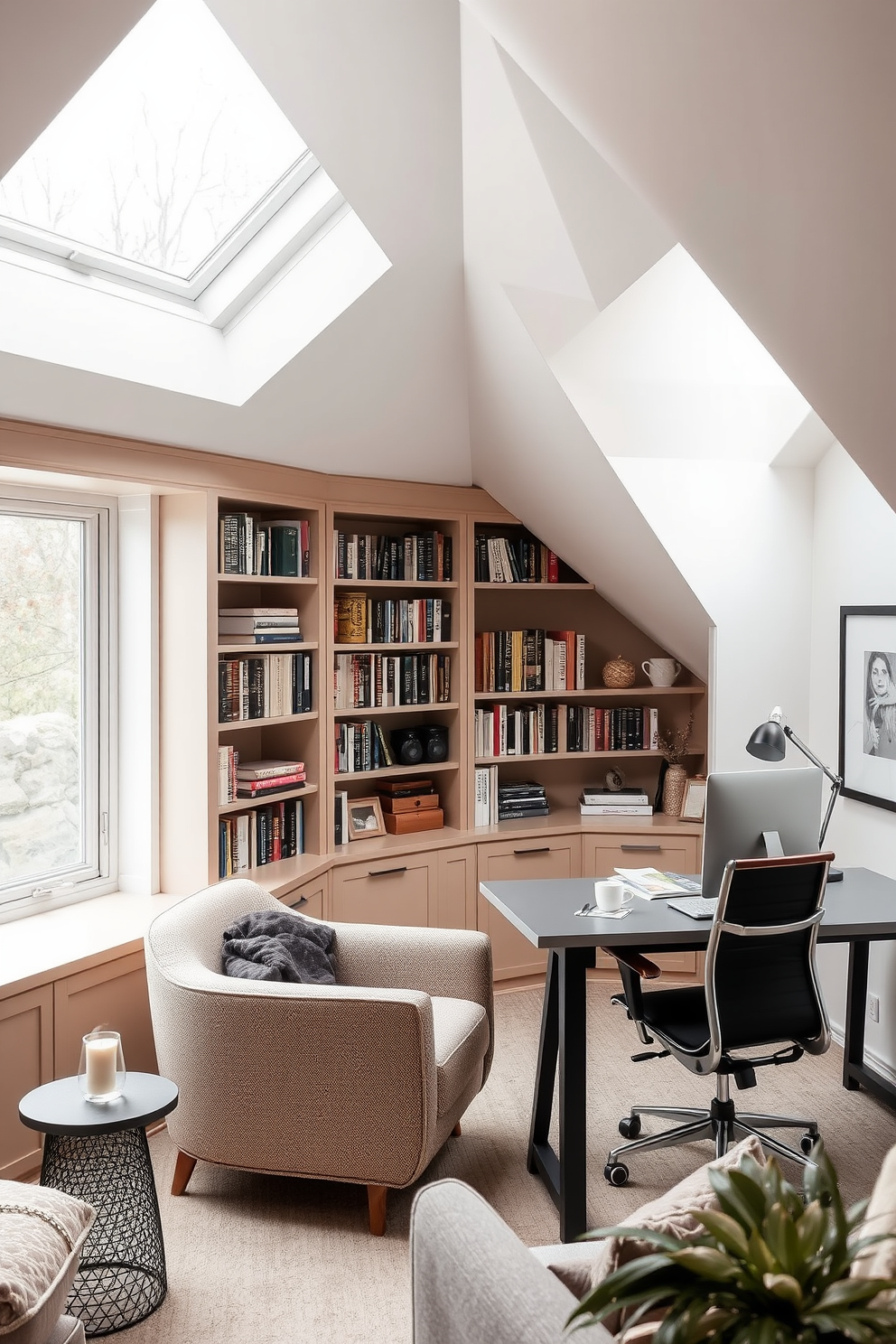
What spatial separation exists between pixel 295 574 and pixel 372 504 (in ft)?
1.59

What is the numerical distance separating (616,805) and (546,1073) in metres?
1.91

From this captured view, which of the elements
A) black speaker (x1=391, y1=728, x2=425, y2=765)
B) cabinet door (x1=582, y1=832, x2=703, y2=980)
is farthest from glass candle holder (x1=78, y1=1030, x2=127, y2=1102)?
cabinet door (x1=582, y1=832, x2=703, y2=980)

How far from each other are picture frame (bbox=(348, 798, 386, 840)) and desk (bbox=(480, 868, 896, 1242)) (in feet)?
4.21

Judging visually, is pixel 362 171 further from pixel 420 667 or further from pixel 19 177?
pixel 420 667

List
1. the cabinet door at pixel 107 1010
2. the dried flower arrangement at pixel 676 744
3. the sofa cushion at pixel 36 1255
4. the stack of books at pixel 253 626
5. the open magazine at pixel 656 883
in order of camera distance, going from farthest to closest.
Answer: the dried flower arrangement at pixel 676 744, the stack of books at pixel 253 626, the open magazine at pixel 656 883, the cabinet door at pixel 107 1010, the sofa cushion at pixel 36 1255

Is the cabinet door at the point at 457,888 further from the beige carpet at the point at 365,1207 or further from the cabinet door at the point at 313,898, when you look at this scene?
the beige carpet at the point at 365,1207

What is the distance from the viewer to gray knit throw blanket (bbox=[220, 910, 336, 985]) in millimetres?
3133

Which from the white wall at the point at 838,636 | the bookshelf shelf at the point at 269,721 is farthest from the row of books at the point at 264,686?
the white wall at the point at 838,636

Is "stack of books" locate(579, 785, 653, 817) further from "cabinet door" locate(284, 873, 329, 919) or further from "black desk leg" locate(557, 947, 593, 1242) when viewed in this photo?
"black desk leg" locate(557, 947, 593, 1242)

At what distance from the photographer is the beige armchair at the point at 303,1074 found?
2.88m

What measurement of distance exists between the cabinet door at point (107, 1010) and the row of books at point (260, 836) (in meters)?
0.59

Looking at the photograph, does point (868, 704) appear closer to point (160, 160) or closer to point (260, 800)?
point (260, 800)

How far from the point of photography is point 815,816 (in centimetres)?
331

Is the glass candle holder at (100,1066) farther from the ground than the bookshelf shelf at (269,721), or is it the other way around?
the bookshelf shelf at (269,721)
